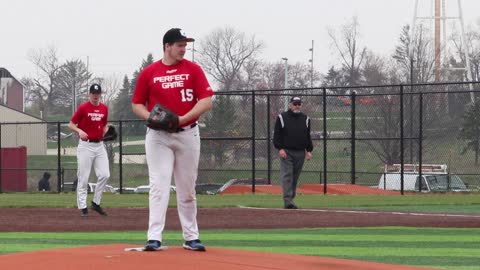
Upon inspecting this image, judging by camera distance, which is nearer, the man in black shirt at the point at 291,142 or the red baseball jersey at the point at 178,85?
the red baseball jersey at the point at 178,85

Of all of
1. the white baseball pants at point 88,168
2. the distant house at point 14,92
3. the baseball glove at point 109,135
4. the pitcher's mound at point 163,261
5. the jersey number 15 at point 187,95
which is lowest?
the pitcher's mound at point 163,261

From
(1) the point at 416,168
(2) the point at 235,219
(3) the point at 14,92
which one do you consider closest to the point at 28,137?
(1) the point at 416,168

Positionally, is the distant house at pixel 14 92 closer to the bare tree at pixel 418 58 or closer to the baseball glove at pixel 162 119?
the bare tree at pixel 418 58

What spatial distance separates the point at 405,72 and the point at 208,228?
127 feet

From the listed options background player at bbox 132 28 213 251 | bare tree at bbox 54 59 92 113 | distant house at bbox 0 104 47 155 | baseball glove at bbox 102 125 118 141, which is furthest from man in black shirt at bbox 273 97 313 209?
bare tree at bbox 54 59 92 113

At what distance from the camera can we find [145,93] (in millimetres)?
8641

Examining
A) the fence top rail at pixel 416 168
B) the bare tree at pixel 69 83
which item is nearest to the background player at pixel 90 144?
the fence top rail at pixel 416 168

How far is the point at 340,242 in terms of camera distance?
11086 millimetres

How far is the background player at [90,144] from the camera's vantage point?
49.3 ft

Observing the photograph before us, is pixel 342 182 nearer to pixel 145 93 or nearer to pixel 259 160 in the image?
pixel 259 160

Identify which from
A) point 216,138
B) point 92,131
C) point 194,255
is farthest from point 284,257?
point 216,138

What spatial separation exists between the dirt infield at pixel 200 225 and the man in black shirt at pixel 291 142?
538 millimetres

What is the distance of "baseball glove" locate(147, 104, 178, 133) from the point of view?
322 inches

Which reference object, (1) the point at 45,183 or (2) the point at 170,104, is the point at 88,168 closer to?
(2) the point at 170,104
